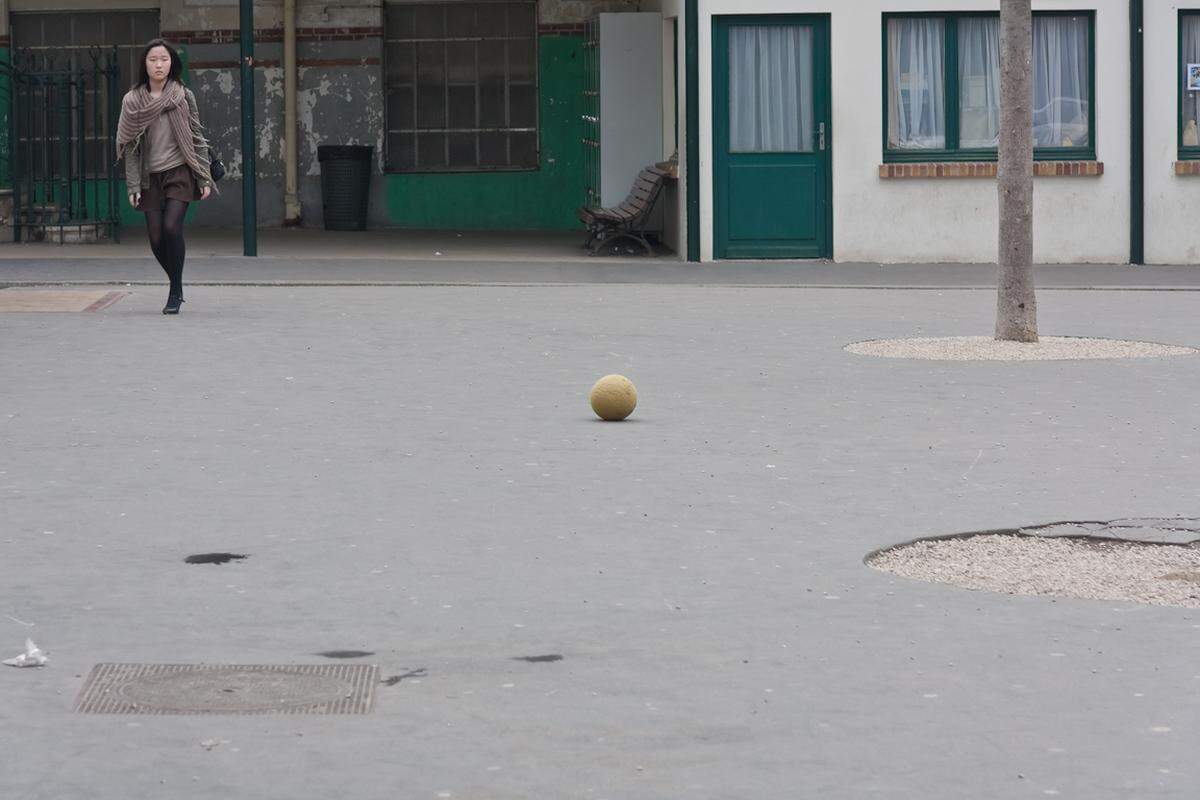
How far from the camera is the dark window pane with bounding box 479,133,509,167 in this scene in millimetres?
28500

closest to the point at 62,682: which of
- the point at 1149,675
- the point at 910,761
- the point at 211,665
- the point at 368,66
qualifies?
the point at 211,665

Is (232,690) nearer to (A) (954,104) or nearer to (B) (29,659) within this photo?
(B) (29,659)

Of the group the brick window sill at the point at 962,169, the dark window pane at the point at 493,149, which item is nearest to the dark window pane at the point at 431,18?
the dark window pane at the point at 493,149

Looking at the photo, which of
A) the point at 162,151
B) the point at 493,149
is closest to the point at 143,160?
the point at 162,151

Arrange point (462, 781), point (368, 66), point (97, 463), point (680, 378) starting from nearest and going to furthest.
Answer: point (462, 781) < point (97, 463) < point (680, 378) < point (368, 66)

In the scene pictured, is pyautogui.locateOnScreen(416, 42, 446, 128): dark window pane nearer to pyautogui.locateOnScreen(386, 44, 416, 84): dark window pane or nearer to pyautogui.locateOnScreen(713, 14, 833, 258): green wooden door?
pyautogui.locateOnScreen(386, 44, 416, 84): dark window pane

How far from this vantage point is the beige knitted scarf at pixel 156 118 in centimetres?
1582

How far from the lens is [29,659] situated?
570 cm

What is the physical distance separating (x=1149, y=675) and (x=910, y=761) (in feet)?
3.43

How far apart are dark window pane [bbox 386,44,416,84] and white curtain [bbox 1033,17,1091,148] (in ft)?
29.4

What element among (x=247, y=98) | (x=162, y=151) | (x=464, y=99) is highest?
(x=464, y=99)

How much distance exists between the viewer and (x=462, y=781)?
470 cm

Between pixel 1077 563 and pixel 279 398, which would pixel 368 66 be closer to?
pixel 279 398

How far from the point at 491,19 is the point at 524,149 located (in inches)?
64.9
